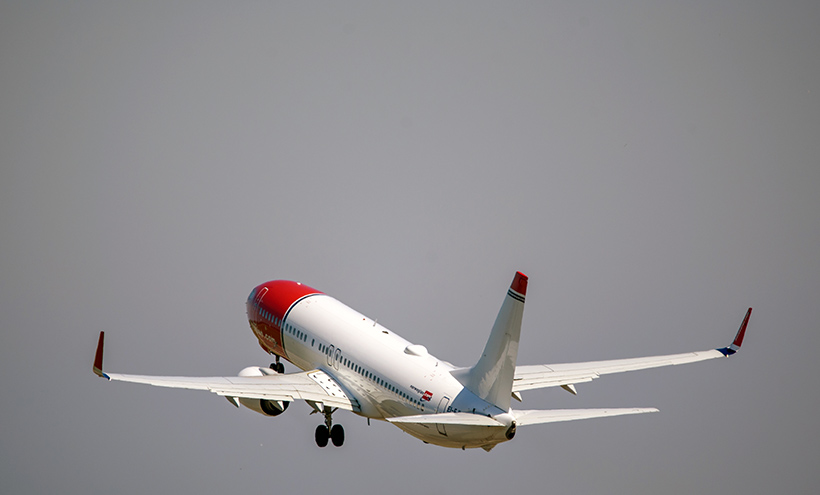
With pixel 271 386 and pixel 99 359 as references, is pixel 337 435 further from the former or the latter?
pixel 99 359

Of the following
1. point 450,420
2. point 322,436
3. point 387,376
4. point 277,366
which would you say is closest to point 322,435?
point 322,436

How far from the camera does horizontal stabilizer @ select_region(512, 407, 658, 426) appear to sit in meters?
48.6

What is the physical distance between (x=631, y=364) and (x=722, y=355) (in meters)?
4.68

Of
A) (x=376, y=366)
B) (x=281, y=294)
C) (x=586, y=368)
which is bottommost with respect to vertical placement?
(x=376, y=366)

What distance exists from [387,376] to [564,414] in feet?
34.6

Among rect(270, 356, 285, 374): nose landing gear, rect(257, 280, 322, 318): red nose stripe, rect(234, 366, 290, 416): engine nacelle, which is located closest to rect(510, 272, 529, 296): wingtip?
rect(234, 366, 290, 416): engine nacelle

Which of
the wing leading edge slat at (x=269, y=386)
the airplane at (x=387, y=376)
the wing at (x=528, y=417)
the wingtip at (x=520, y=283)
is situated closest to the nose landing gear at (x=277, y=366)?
the airplane at (x=387, y=376)

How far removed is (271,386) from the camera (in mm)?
58281

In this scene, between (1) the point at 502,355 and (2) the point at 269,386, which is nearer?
(1) the point at 502,355

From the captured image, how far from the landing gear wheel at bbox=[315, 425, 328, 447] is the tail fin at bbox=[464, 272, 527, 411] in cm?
1107

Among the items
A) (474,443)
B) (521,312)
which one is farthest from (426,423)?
(521,312)

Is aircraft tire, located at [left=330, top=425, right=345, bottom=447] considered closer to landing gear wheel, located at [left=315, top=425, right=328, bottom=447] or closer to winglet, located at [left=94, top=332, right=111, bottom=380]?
landing gear wheel, located at [left=315, top=425, right=328, bottom=447]

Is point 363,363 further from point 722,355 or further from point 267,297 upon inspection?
point 722,355

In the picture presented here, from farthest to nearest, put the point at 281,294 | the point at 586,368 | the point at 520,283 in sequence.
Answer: the point at 281,294
the point at 586,368
the point at 520,283
